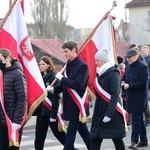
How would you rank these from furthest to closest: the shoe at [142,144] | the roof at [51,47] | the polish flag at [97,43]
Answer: the roof at [51,47] → the shoe at [142,144] → the polish flag at [97,43]

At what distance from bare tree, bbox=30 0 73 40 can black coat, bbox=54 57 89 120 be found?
55780 millimetres

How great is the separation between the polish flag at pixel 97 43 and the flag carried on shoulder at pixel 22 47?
1.30m

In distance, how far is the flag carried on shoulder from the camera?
8695 mm

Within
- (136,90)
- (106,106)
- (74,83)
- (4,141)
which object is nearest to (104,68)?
(106,106)

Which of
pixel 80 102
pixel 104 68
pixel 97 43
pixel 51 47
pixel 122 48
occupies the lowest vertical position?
pixel 122 48

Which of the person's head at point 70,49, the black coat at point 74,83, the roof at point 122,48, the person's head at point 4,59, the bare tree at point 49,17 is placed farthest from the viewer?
the bare tree at point 49,17

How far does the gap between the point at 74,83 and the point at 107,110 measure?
918mm

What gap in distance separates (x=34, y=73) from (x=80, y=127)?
1.14m

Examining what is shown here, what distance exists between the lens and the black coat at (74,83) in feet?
27.8

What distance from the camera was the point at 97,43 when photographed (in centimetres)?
1000

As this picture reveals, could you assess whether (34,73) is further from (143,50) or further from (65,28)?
(65,28)

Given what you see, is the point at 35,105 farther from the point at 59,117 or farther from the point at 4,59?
the point at 59,117

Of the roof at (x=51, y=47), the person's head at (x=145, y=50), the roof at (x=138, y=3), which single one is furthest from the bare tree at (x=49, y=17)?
the person's head at (x=145, y=50)

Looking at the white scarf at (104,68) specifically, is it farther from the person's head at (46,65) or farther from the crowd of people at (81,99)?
the person's head at (46,65)
